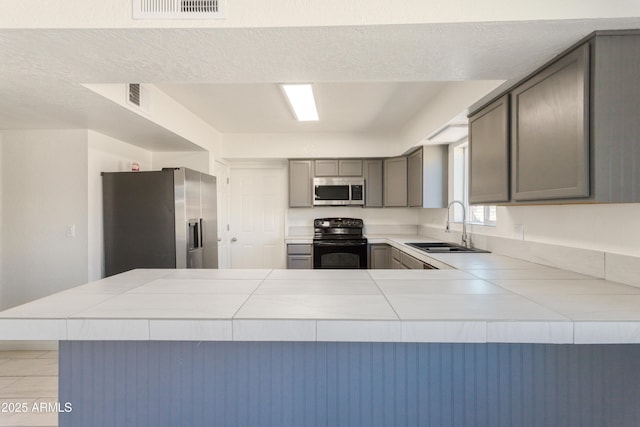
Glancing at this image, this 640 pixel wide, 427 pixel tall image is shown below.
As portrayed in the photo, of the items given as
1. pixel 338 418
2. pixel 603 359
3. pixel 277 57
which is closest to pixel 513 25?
pixel 277 57

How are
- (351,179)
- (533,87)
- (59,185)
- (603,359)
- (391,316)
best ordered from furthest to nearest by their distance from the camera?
(351,179), (59,185), (533,87), (603,359), (391,316)

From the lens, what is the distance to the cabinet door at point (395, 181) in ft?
14.4

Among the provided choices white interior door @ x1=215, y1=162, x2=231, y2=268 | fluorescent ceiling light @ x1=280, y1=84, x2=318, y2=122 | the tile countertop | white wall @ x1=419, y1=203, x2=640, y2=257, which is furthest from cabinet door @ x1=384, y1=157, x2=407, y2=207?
the tile countertop

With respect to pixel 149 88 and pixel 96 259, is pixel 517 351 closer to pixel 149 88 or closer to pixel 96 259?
pixel 149 88

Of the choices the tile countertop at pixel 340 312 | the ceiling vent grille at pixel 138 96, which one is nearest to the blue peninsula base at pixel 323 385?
the tile countertop at pixel 340 312

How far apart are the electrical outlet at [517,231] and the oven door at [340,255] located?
2078mm

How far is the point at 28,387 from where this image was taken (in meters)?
2.39

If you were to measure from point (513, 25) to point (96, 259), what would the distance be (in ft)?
11.8

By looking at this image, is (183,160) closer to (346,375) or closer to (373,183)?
(373,183)

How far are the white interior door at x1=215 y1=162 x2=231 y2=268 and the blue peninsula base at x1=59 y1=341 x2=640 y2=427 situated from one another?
3359mm

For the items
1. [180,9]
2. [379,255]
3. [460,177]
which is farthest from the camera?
[379,255]

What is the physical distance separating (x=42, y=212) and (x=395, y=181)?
13.1 ft

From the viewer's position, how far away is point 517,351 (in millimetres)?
1312

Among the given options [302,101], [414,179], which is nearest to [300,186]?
[414,179]
